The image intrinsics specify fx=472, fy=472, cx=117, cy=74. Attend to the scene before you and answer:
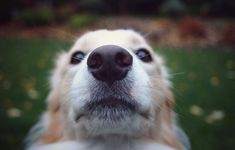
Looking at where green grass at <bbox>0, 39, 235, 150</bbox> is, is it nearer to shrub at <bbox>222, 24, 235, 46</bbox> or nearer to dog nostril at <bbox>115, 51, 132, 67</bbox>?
shrub at <bbox>222, 24, 235, 46</bbox>

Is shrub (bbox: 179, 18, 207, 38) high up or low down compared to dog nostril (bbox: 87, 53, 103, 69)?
up

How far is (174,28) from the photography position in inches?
98.4

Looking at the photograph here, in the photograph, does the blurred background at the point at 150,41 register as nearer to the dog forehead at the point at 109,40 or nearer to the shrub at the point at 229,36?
the shrub at the point at 229,36

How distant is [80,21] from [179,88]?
50 centimetres

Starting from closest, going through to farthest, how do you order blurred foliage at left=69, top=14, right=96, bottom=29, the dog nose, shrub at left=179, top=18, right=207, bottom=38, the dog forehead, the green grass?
the dog nose, the dog forehead, the green grass, blurred foliage at left=69, top=14, right=96, bottom=29, shrub at left=179, top=18, right=207, bottom=38

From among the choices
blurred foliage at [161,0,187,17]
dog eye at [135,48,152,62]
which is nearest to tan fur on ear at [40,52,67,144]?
dog eye at [135,48,152,62]

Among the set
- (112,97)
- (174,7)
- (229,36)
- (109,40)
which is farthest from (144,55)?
(229,36)

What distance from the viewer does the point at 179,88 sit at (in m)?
1.98

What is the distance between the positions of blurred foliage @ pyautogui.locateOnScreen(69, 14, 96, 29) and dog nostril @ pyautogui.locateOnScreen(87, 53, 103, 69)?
2.89 ft

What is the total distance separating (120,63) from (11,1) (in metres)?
0.99

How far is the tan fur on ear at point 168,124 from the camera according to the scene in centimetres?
119

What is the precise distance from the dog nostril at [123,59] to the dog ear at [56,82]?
327mm

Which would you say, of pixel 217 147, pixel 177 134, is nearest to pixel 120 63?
pixel 177 134

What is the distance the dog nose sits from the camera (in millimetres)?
911
